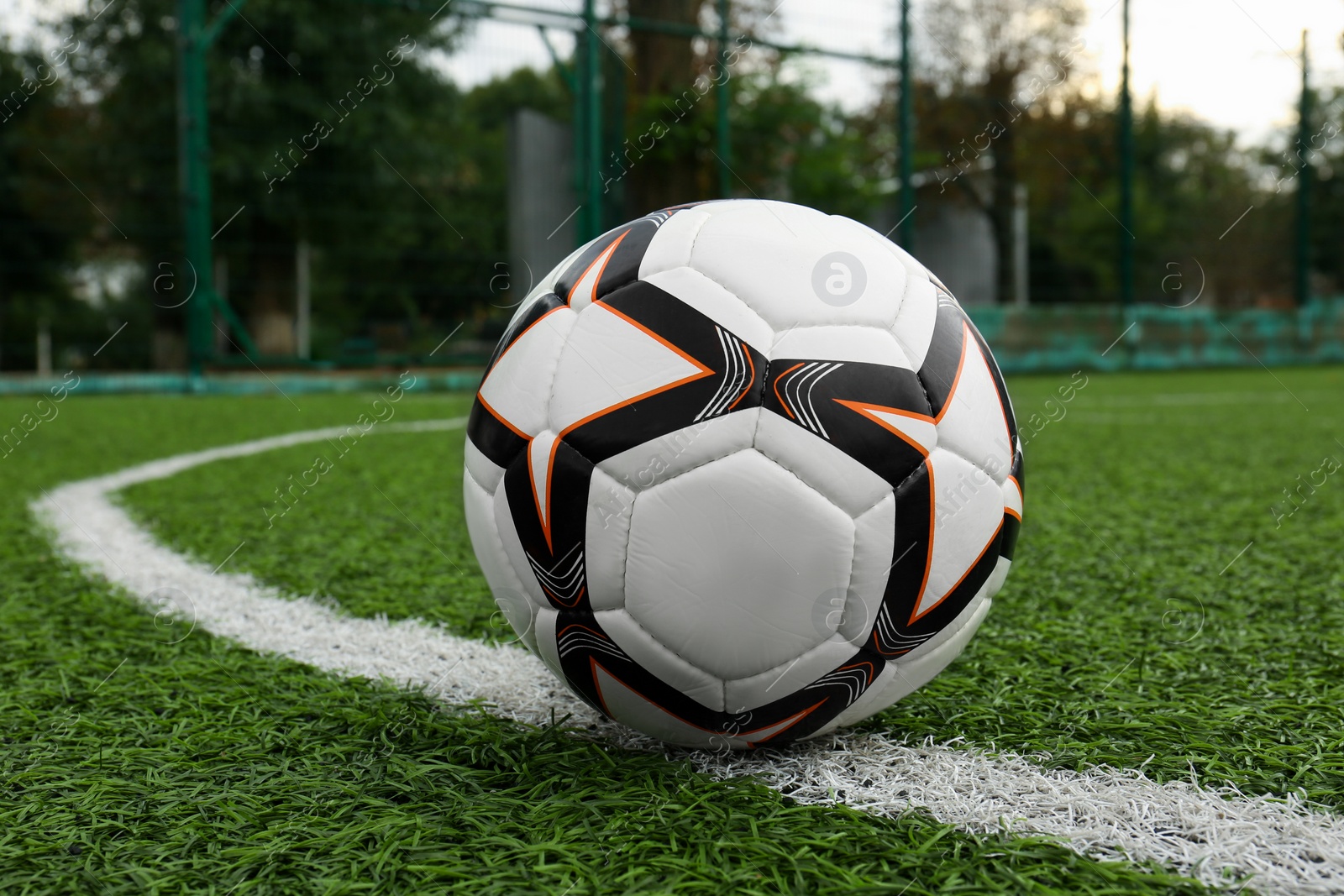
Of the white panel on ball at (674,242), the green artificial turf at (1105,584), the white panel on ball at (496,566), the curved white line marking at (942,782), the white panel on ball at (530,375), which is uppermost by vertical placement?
the white panel on ball at (674,242)

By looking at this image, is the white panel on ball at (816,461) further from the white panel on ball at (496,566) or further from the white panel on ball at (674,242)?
the white panel on ball at (496,566)

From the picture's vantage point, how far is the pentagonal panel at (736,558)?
129cm

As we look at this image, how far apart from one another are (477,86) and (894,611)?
1045cm

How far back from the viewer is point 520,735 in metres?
1.54

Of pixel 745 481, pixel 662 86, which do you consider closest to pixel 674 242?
pixel 745 481

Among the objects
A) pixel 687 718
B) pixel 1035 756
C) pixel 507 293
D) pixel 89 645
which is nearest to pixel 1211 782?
pixel 1035 756

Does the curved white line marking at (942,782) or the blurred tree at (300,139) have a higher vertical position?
the blurred tree at (300,139)

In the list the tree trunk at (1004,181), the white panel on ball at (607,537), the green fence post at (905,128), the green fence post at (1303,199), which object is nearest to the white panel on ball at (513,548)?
the white panel on ball at (607,537)

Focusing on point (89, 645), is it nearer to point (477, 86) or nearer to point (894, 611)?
point (894, 611)

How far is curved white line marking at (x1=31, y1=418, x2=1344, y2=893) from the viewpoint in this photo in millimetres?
1181

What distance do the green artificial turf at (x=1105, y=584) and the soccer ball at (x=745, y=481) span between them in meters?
0.31

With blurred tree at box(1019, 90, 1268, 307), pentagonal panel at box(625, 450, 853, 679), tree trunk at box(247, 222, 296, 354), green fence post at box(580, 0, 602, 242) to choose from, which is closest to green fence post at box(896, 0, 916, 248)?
blurred tree at box(1019, 90, 1268, 307)

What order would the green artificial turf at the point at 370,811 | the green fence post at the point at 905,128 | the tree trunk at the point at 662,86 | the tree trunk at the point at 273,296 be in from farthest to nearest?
the tree trunk at the point at 273,296 < the green fence post at the point at 905,128 < the tree trunk at the point at 662,86 < the green artificial turf at the point at 370,811

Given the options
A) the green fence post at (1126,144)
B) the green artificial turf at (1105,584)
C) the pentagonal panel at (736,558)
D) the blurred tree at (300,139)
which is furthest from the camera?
the green fence post at (1126,144)
